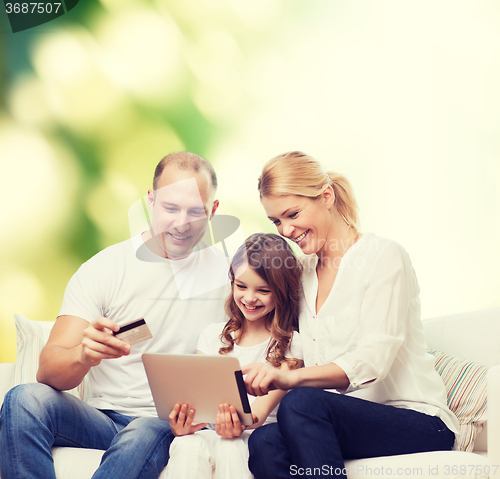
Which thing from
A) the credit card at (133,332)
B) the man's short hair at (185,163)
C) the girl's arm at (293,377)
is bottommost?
the girl's arm at (293,377)

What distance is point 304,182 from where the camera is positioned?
1325mm

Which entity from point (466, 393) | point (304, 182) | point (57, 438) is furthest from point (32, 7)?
point (466, 393)

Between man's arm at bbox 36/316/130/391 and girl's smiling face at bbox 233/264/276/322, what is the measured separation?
1.28 ft

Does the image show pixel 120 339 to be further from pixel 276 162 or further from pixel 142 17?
pixel 142 17

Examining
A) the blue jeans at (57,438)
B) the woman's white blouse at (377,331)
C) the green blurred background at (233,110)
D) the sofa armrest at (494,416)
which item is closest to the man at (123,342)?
the blue jeans at (57,438)

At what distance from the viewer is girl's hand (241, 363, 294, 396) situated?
108 cm

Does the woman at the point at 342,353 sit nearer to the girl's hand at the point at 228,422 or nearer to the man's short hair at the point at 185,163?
the girl's hand at the point at 228,422

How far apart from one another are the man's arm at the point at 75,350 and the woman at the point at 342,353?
32 centimetres

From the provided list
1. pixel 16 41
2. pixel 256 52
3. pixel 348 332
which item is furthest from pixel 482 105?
pixel 16 41

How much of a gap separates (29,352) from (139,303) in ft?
1.42

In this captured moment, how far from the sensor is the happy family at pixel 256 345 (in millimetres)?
1066

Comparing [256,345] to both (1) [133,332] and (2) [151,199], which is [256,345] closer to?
(1) [133,332]

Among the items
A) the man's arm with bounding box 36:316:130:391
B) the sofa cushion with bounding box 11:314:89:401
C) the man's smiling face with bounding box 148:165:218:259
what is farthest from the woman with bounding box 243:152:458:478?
the sofa cushion with bounding box 11:314:89:401

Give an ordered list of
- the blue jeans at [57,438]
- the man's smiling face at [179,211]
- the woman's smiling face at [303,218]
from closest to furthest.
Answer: the blue jeans at [57,438] < the woman's smiling face at [303,218] < the man's smiling face at [179,211]
